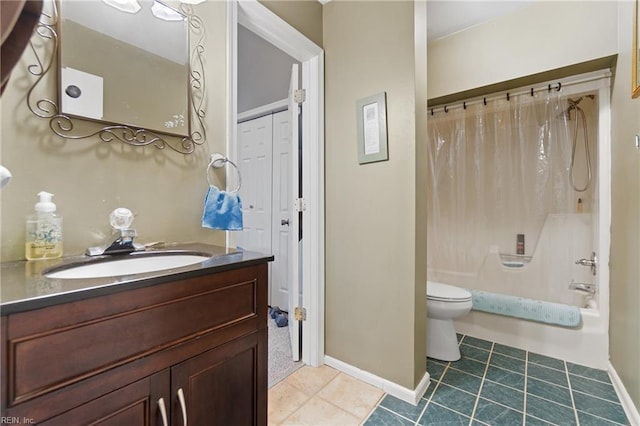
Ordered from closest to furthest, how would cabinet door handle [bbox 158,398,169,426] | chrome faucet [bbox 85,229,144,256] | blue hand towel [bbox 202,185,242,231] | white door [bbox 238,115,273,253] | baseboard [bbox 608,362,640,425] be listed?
cabinet door handle [bbox 158,398,169,426] < chrome faucet [bbox 85,229,144,256] < blue hand towel [bbox 202,185,242,231] < baseboard [bbox 608,362,640,425] < white door [bbox 238,115,273,253]

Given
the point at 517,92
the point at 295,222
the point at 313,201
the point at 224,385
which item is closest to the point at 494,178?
the point at 517,92

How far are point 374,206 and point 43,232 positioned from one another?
1438 millimetres

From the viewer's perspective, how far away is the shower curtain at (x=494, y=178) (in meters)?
2.28

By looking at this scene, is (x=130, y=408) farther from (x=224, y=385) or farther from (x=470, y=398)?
(x=470, y=398)

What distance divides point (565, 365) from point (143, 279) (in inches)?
100

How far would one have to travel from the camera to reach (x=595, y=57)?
1.74 meters

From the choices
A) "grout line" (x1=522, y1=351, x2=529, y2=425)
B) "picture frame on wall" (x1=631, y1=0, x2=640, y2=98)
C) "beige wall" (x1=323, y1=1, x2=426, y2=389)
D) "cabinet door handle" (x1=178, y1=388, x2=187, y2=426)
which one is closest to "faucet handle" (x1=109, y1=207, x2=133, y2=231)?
"cabinet door handle" (x1=178, y1=388, x2=187, y2=426)

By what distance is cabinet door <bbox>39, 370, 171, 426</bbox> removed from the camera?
1.91ft

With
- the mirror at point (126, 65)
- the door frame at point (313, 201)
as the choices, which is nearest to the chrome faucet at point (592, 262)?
the door frame at point (313, 201)

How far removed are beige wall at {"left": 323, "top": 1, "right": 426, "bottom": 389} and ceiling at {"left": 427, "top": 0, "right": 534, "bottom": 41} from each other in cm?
63

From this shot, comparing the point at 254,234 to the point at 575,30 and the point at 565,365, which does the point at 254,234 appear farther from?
the point at 575,30

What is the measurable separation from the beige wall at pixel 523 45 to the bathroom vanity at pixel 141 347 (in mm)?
2170

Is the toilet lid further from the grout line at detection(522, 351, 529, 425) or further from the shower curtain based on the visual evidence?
the shower curtain

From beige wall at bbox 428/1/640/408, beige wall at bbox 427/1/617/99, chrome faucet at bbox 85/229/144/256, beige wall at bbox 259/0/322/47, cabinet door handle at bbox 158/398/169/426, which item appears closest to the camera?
cabinet door handle at bbox 158/398/169/426
